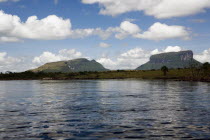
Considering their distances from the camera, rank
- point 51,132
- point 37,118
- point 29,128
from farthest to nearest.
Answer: point 37,118, point 29,128, point 51,132

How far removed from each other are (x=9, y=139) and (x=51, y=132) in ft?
13.8

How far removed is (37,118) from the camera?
3275 centimetres

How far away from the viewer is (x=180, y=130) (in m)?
25.3

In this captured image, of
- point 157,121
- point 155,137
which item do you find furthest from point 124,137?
point 157,121

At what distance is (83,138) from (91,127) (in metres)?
4.63

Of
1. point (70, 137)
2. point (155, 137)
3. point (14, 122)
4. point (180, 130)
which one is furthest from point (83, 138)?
point (14, 122)

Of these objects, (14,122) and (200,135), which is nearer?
(200,135)

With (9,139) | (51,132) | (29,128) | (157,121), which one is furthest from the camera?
(157,121)

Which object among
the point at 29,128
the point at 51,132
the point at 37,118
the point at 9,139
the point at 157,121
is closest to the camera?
the point at 9,139

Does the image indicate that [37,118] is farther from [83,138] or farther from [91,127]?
[83,138]

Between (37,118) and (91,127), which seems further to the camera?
(37,118)

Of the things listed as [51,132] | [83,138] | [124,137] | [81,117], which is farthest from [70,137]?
[81,117]

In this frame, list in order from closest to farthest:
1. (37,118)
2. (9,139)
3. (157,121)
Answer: (9,139), (157,121), (37,118)

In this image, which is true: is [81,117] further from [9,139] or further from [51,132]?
[9,139]
